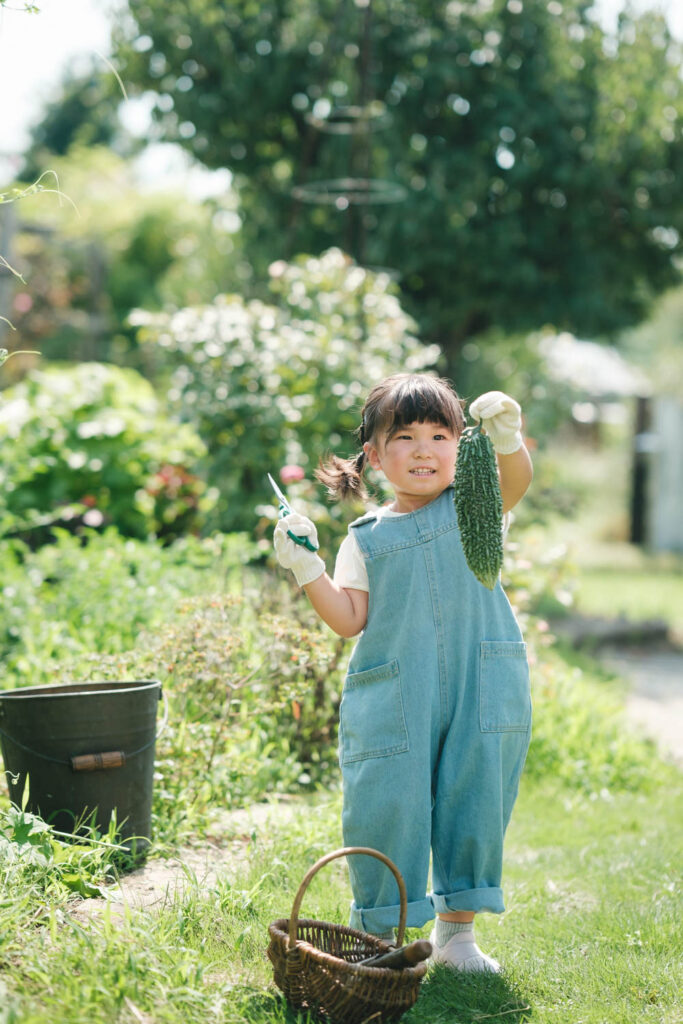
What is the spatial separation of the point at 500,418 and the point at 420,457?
0.23 meters

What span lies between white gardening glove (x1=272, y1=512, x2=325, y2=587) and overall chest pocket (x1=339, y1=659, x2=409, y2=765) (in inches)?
12.2

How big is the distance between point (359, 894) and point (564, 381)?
7.75m

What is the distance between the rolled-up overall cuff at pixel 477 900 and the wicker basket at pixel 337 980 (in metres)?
0.31

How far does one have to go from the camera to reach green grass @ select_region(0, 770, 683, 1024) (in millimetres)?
2186

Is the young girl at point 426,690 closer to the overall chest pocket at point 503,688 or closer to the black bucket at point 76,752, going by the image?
the overall chest pocket at point 503,688

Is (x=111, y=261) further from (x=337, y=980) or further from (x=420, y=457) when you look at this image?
(x=337, y=980)

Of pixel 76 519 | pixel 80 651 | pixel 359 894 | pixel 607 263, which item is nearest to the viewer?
pixel 359 894

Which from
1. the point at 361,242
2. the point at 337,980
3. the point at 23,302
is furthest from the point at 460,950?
the point at 23,302

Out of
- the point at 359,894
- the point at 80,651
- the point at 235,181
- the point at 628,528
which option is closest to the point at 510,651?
the point at 359,894

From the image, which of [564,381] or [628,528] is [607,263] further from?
[628,528]

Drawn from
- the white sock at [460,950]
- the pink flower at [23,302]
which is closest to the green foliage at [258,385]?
the white sock at [460,950]

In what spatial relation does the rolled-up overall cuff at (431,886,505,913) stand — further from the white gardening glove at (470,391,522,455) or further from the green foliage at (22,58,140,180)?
the green foliage at (22,58,140,180)

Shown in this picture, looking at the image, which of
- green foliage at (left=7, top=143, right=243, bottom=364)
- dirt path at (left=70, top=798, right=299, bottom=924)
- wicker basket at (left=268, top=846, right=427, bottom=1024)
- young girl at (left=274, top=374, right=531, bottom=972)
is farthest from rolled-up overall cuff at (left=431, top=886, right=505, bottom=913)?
green foliage at (left=7, top=143, right=243, bottom=364)

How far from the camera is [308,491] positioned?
4.82 meters
